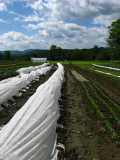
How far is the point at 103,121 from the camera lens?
33.6ft

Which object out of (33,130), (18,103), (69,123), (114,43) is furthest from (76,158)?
(114,43)

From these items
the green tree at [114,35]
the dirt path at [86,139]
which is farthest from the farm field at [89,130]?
the green tree at [114,35]

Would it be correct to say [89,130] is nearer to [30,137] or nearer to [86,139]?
[86,139]

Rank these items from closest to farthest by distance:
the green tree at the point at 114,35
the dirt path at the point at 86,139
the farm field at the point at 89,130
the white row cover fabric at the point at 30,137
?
the white row cover fabric at the point at 30,137 → the dirt path at the point at 86,139 → the farm field at the point at 89,130 → the green tree at the point at 114,35

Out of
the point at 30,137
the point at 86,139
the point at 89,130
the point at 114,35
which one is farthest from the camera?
the point at 114,35

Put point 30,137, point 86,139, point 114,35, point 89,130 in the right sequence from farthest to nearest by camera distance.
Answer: point 114,35, point 89,130, point 86,139, point 30,137

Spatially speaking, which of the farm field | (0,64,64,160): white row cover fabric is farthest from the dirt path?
(0,64,64,160): white row cover fabric

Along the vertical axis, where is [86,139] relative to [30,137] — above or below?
below

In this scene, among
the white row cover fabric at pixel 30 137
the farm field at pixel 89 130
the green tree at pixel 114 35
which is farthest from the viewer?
the green tree at pixel 114 35

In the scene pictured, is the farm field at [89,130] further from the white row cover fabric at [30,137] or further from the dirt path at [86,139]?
the white row cover fabric at [30,137]

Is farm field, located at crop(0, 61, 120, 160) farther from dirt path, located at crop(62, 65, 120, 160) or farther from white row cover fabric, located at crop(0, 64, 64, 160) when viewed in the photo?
white row cover fabric, located at crop(0, 64, 64, 160)

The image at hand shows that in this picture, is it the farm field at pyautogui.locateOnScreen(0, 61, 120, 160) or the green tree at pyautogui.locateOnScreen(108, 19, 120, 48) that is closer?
the farm field at pyautogui.locateOnScreen(0, 61, 120, 160)

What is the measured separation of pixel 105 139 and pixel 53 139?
5.91 ft

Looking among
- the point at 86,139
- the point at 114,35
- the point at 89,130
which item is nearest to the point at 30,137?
the point at 86,139
